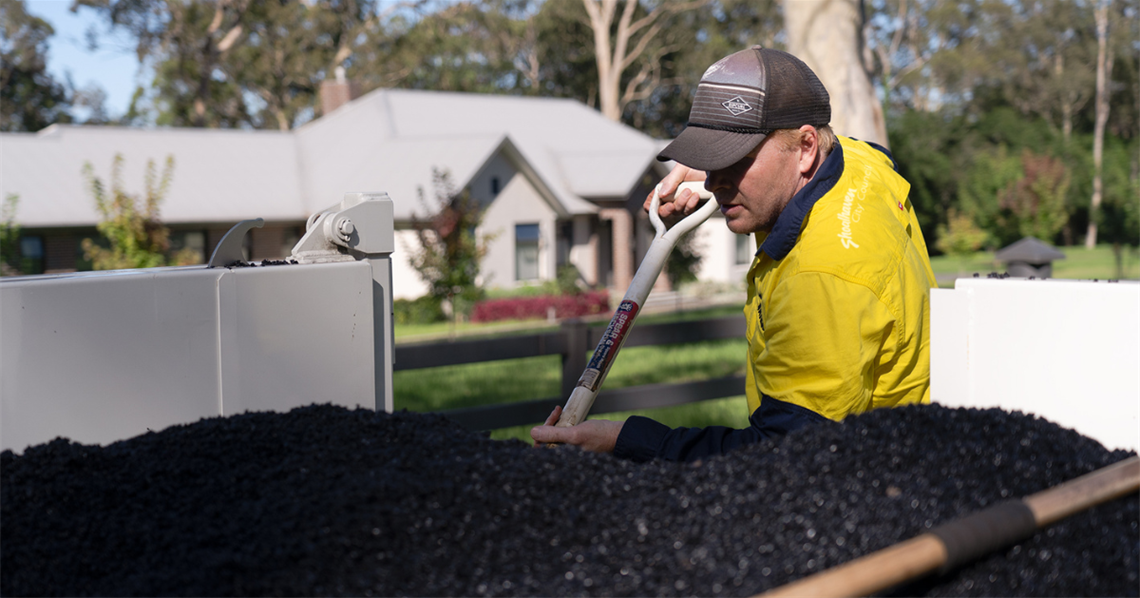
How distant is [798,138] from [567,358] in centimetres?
390

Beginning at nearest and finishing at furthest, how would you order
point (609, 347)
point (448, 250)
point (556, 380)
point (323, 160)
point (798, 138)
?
1. point (798, 138)
2. point (609, 347)
3. point (556, 380)
4. point (448, 250)
5. point (323, 160)

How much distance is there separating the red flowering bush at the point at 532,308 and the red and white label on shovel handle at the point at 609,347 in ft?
65.3

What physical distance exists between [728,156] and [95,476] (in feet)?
4.95

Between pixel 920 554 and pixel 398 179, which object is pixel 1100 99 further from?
pixel 920 554

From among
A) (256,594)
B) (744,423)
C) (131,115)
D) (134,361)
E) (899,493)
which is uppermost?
(131,115)

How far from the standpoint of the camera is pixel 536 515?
57.8 inches

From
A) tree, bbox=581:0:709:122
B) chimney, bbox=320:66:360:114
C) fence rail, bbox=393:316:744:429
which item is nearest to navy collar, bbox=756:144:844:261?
fence rail, bbox=393:316:744:429

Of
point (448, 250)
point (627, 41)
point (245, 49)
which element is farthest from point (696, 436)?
point (627, 41)

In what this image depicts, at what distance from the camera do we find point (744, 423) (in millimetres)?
7449

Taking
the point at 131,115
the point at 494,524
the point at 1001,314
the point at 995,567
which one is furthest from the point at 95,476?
the point at 131,115

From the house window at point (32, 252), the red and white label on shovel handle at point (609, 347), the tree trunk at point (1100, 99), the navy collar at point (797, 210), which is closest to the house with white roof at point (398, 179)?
the house window at point (32, 252)

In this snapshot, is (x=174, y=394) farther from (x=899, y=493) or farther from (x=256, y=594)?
(x=899, y=493)

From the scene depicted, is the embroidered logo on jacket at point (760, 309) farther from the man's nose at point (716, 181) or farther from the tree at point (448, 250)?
the tree at point (448, 250)

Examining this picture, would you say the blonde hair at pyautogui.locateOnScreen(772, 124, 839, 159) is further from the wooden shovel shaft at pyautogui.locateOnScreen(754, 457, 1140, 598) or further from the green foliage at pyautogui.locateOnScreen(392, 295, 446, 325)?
the green foliage at pyautogui.locateOnScreen(392, 295, 446, 325)
